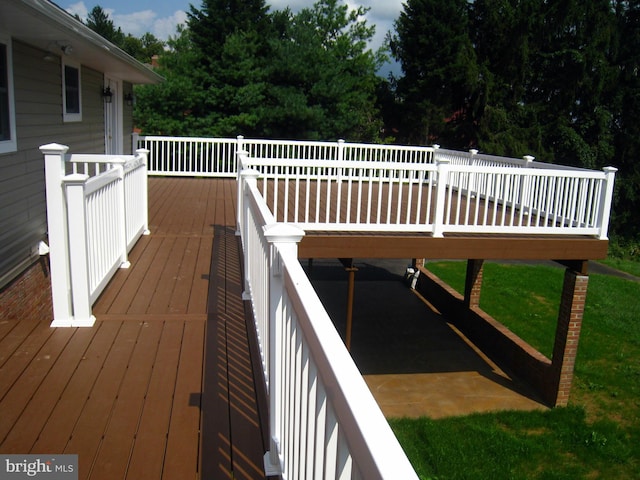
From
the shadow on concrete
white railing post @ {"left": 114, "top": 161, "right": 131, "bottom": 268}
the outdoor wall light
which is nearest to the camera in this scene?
white railing post @ {"left": 114, "top": 161, "right": 131, "bottom": 268}

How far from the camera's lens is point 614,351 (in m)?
10.8

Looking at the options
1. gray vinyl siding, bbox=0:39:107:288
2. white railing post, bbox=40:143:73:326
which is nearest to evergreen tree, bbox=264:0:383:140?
gray vinyl siding, bbox=0:39:107:288

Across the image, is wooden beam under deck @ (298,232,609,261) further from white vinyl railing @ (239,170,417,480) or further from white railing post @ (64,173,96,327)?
white vinyl railing @ (239,170,417,480)

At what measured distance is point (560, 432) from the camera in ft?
25.2

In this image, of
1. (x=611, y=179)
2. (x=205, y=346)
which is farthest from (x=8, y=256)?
(x=611, y=179)

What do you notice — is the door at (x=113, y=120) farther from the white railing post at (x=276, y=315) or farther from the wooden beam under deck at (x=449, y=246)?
the white railing post at (x=276, y=315)

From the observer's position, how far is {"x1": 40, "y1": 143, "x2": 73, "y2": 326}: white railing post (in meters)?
3.84

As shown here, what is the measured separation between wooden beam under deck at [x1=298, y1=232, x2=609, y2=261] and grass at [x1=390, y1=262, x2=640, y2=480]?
232 centimetres

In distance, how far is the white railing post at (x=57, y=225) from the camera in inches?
151

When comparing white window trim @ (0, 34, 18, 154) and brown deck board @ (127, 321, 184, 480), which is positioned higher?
white window trim @ (0, 34, 18, 154)

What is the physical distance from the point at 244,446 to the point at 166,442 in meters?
0.37

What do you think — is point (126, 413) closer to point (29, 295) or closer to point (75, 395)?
point (75, 395)

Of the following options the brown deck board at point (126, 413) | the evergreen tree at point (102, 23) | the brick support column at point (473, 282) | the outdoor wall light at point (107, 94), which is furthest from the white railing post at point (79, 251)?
the evergreen tree at point (102, 23)

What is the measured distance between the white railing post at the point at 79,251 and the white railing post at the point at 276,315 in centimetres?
193
